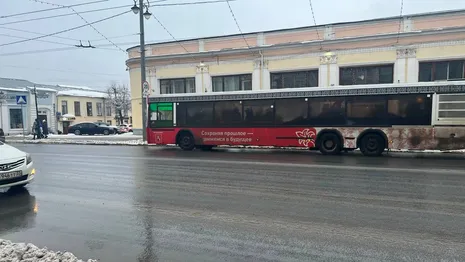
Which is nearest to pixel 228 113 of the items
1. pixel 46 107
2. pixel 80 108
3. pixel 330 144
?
pixel 330 144

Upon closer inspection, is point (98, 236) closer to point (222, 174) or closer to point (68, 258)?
point (68, 258)

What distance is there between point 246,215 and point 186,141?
38.3 ft

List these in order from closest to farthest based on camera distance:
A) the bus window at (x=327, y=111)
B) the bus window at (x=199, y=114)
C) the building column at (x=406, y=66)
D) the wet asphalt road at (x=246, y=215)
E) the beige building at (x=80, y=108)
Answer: the wet asphalt road at (x=246, y=215)
the bus window at (x=327, y=111)
the bus window at (x=199, y=114)
the building column at (x=406, y=66)
the beige building at (x=80, y=108)

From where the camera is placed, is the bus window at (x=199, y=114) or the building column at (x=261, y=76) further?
the building column at (x=261, y=76)

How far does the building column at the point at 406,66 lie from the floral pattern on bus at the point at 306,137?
33.0ft

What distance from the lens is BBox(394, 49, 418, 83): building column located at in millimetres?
20219

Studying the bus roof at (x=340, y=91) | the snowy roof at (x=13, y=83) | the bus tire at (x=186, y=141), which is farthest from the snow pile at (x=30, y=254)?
the snowy roof at (x=13, y=83)

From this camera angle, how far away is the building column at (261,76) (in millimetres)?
23875

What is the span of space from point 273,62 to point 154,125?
10.6 m

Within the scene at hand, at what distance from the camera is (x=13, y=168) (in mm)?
7070

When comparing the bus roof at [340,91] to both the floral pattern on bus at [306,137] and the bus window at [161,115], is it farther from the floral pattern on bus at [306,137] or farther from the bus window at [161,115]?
the floral pattern on bus at [306,137]

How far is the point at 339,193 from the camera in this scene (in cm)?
686

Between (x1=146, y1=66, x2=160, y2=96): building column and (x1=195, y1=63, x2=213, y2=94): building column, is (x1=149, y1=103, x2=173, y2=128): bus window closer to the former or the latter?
(x1=195, y1=63, x2=213, y2=94): building column

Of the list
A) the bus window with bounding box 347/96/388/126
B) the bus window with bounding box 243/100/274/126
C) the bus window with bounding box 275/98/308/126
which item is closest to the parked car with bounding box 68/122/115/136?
the bus window with bounding box 243/100/274/126
